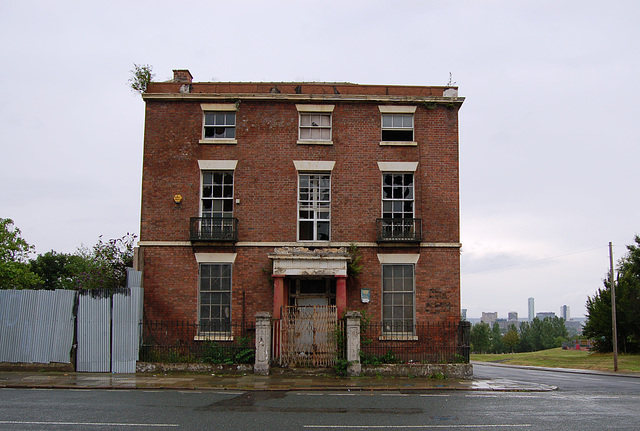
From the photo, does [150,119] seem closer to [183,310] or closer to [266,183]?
[266,183]

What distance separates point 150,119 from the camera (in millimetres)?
20406

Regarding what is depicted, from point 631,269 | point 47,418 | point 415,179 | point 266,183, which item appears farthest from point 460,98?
point 631,269

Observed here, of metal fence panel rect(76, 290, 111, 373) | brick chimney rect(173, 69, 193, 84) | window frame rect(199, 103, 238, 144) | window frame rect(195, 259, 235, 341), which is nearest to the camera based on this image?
metal fence panel rect(76, 290, 111, 373)

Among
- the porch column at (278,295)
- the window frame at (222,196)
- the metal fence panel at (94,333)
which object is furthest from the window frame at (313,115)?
the metal fence panel at (94,333)

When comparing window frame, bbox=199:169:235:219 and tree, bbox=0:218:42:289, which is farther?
tree, bbox=0:218:42:289

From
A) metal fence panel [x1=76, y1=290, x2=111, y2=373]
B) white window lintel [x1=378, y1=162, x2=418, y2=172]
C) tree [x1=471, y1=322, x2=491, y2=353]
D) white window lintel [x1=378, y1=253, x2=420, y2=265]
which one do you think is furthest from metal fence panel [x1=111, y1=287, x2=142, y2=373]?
tree [x1=471, y1=322, x2=491, y2=353]

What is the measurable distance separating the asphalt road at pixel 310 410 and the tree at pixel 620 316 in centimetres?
2828

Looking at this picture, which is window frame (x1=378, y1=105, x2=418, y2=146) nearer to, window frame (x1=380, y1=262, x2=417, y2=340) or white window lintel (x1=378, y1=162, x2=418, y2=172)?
white window lintel (x1=378, y1=162, x2=418, y2=172)

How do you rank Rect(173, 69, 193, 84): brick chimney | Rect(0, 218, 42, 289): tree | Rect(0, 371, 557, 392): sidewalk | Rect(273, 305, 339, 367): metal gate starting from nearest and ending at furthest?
Rect(0, 371, 557, 392): sidewalk < Rect(273, 305, 339, 367): metal gate < Rect(173, 69, 193, 84): brick chimney < Rect(0, 218, 42, 289): tree

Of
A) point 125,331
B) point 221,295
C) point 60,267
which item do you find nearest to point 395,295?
point 221,295

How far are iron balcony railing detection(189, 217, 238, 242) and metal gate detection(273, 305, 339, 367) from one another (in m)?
3.34

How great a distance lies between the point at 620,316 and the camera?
132 ft

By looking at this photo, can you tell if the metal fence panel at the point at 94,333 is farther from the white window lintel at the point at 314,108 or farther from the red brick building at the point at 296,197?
the white window lintel at the point at 314,108

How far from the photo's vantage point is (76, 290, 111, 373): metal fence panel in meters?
17.8
